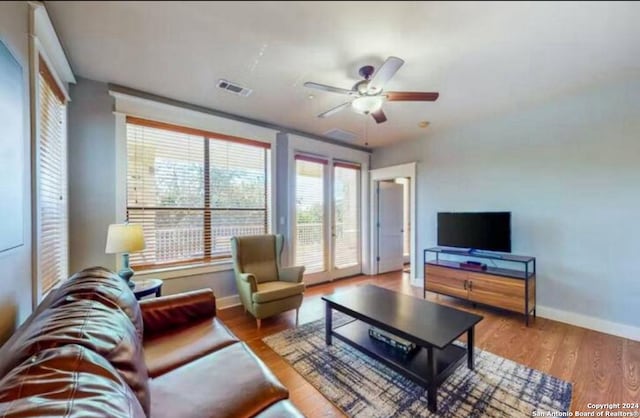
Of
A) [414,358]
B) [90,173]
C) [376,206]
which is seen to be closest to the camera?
[414,358]

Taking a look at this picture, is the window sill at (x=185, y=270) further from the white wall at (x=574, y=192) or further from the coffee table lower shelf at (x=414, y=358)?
the white wall at (x=574, y=192)

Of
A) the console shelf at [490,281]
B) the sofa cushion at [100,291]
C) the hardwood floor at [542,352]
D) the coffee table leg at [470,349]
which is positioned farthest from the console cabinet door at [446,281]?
the sofa cushion at [100,291]

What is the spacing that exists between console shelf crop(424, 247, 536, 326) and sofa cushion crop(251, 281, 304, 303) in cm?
181

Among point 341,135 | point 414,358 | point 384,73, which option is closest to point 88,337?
point 414,358

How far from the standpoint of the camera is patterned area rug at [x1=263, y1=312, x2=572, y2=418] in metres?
1.60

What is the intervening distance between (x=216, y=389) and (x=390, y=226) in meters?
4.40

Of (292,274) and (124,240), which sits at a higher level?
(124,240)

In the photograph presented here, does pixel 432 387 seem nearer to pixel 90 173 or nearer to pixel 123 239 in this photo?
pixel 123 239

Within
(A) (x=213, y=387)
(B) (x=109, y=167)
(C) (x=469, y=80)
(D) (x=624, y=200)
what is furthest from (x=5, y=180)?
(D) (x=624, y=200)

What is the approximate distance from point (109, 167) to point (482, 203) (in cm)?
423

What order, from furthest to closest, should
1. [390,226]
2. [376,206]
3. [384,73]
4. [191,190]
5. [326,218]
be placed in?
[390,226] < [376,206] < [326,218] < [191,190] < [384,73]

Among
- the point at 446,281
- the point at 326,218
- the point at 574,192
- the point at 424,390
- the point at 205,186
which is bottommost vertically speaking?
the point at 424,390

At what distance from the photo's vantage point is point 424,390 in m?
1.78

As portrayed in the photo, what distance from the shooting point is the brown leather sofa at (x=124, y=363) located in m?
0.69
